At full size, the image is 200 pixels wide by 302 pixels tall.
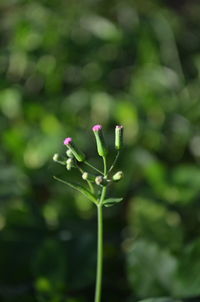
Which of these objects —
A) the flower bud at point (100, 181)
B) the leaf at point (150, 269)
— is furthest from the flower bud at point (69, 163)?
the leaf at point (150, 269)

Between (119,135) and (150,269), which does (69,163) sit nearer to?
(119,135)

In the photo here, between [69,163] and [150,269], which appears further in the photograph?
[150,269]

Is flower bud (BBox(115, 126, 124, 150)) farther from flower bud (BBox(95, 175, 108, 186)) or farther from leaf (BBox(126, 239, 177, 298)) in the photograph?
leaf (BBox(126, 239, 177, 298))

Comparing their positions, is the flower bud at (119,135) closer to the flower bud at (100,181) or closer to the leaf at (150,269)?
the flower bud at (100,181)

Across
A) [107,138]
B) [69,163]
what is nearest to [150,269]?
[69,163]

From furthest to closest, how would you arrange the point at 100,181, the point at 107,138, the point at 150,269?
1. the point at 107,138
2. the point at 150,269
3. the point at 100,181

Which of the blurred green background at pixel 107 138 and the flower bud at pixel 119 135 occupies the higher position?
the flower bud at pixel 119 135

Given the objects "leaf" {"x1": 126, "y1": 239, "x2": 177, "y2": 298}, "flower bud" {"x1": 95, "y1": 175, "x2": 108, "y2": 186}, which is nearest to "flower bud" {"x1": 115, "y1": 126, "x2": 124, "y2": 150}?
"flower bud" {"x1": 95, "y1": 175, "x2": 108, "y2": 186}

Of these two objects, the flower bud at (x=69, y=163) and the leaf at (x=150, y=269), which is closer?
the flower bud at (x=69, y=163)

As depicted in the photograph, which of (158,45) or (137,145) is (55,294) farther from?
(158,45)
